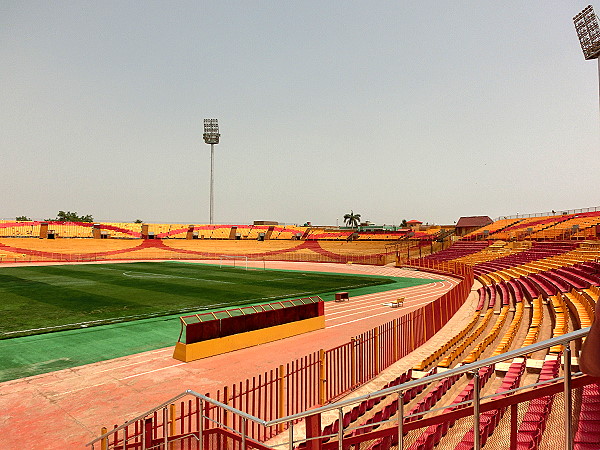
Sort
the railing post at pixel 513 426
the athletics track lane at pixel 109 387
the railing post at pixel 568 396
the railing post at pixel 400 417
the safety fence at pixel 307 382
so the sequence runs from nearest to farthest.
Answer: the railing post at pixel 568 396 < the railing post at pixel 400 417 < the railing post at pixel 513 426 < the safety fence at pixel 307 382 < the athletics track lane at pixel 109 387

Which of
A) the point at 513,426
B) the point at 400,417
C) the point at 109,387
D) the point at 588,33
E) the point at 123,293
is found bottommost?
the point at 109,387

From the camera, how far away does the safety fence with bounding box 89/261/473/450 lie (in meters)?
7.91

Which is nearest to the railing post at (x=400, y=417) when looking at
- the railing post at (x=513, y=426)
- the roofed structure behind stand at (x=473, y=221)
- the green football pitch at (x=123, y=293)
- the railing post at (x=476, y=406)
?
the railing post at (x=476, y=406)

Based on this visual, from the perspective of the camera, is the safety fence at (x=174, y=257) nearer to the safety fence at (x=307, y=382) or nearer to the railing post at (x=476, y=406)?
the safety fence at (x=307, y=382)

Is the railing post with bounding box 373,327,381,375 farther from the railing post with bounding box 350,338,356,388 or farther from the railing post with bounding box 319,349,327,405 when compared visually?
the railing post with bounding box 319,349,327,405

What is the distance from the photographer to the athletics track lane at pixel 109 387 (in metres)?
8.72

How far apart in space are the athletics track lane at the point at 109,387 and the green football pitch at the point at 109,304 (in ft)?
4.32

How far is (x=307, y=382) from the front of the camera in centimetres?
1124

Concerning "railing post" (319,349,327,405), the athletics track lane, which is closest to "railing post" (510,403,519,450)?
"railing post" (319,349,327,405)

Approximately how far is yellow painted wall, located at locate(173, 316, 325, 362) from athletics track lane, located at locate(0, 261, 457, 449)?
0.29 meters

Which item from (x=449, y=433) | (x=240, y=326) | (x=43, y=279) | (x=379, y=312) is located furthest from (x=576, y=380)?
(x=43, y=279)

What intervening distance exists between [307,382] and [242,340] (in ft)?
15.2

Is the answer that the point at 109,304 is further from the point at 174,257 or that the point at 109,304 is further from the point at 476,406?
the point at 174,257

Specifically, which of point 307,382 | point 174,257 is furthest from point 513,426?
point 174,257
